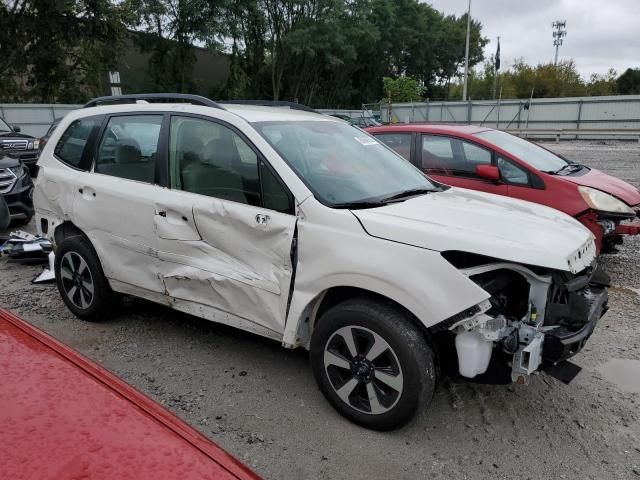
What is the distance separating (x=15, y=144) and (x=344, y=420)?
11719mm

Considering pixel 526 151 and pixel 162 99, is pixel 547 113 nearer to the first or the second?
pixel 526 151

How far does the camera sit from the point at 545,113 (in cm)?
3064

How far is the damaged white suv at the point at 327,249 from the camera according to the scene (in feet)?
8.66

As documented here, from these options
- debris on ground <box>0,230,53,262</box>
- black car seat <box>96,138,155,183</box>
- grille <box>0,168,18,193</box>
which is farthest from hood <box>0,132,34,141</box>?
black car seat <box>96,138,155,183</box>

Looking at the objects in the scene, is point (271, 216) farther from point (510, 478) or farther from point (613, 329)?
point (613, 329)

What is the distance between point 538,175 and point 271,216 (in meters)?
3.63

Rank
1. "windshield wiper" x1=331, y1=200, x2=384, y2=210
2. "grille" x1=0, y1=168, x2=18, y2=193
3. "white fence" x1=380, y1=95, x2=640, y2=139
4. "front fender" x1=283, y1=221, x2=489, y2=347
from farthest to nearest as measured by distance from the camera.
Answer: "white fence" x1=380, y1=95, x2=640, y2=139
"grille" x1=0, y1=168, x2=18, y2=193
"windshield wiper" x1=331, y1=200, x2=384, y2=210
"front fender" x1=283, y1=221, x2=489, y2=347

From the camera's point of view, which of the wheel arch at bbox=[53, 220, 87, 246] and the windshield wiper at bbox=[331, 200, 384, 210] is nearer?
the windshield wiper at bbox=[331, 200, 384, 210]

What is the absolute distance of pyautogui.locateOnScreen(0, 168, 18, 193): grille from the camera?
727 cm

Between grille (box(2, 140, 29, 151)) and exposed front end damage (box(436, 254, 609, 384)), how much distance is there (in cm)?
1172

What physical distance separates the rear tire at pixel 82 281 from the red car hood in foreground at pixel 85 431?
230 cm

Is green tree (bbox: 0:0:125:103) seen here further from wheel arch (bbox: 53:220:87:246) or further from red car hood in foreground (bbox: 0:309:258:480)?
red car hood in foreground (bbox: 0:309:258:480)

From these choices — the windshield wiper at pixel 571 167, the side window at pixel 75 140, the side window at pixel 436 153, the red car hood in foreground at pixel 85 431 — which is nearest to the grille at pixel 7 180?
the side window at pixel 75 140

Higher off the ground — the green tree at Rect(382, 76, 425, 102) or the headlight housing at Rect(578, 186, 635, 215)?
the green tree at Rect(382, 76, 425, 102)
